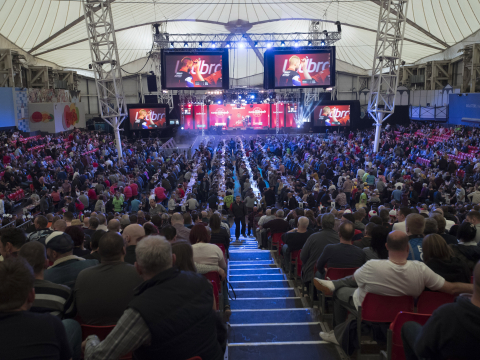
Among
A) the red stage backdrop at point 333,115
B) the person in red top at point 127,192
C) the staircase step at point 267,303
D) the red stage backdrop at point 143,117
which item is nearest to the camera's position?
the staircase step at point 267,303

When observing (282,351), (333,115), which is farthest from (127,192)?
(333,115)

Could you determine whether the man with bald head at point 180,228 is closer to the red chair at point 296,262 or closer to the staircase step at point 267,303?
the staircase step at point 267,303

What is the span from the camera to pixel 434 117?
26078mm

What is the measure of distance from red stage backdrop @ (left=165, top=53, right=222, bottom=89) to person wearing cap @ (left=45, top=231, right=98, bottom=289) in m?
15.9

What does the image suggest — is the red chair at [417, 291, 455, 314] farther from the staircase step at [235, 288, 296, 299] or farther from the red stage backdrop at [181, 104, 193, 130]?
the red stage backdrop at [181, 104, 193, 130]

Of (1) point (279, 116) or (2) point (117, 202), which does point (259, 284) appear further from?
(1) point (279, 116)

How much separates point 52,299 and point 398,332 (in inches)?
78.0

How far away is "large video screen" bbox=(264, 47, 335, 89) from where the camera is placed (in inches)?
711

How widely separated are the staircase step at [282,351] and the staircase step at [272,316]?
64 cm

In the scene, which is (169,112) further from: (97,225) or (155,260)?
(155,260)

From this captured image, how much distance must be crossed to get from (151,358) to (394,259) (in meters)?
1.72

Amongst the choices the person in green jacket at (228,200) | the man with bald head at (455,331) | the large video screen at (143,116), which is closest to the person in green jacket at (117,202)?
the person in green jacket at (228,200)

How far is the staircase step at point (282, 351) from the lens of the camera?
10.1 ft

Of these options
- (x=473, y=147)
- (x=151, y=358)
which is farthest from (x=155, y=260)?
(x=473, y=147)
